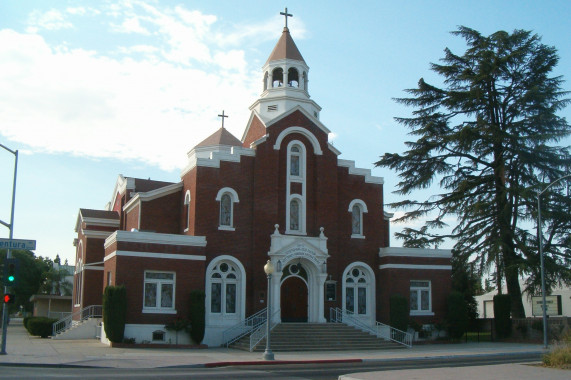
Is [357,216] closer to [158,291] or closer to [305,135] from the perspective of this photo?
[305,135]

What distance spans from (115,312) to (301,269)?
10.8 metres

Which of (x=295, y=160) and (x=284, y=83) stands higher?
(x=284, y=83)

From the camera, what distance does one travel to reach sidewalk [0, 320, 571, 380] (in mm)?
23047

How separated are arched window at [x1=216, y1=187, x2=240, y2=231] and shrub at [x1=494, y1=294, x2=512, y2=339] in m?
18.3

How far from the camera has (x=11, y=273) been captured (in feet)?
84.5

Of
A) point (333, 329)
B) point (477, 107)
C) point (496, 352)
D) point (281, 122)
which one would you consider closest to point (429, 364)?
point (496, 352)

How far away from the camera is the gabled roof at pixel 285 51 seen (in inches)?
1577

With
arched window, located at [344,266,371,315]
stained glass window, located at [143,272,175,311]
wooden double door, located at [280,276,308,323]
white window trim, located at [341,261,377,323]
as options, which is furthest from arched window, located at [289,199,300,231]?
stained glass window, located at [143,272,175,311]

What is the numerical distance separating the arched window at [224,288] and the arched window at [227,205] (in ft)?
7.01

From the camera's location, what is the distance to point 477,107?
4372cm

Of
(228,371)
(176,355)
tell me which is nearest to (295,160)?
(176,355)

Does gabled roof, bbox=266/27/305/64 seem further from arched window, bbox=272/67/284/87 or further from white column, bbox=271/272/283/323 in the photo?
white column, bbox=271/272/283/323

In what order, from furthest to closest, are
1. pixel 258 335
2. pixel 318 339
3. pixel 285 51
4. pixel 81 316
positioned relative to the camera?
pixel 285 51, pixel 81 316, pixel 318 339, pixel 258 335

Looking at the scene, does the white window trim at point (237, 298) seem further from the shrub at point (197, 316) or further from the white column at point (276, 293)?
the white column at point (276, 293)
